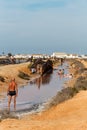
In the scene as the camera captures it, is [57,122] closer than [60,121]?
Yes

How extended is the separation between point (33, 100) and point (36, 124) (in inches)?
672

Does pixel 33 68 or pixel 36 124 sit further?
pixel 33 68

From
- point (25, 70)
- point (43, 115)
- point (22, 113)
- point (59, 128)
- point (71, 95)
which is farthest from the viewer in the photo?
point (25, 70)

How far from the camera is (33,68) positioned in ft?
254

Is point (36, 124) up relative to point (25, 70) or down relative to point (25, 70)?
up

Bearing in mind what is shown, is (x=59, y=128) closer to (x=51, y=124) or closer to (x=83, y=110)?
(x=51, y=124)

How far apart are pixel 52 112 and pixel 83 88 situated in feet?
34.7

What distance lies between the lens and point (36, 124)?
16.9 metres

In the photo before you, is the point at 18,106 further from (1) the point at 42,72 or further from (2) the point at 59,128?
(1) the point at 42,72

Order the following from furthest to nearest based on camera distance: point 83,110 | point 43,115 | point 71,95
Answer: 1. point 71,95
2. point 43,115
3. point 83,110

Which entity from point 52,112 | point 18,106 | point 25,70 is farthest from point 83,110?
point 25,70

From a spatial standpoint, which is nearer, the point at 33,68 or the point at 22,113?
the point at 22,113

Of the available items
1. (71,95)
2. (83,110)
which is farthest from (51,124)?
(71,95)

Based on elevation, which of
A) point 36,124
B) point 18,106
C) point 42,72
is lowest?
point 42,72
